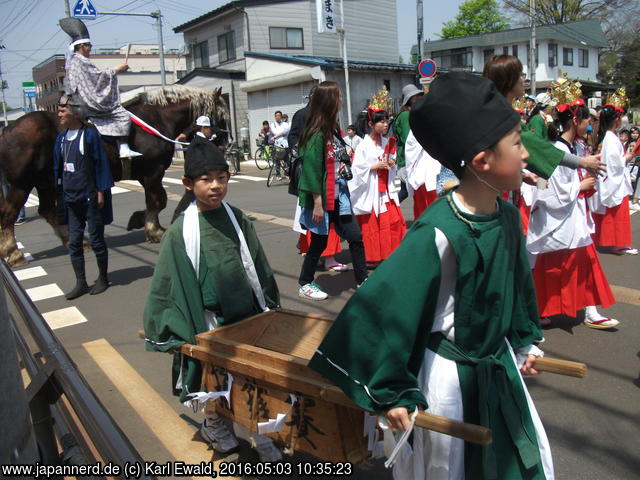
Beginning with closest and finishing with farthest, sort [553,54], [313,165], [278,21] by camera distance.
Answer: [313,165] < [278,21] < [553,54]

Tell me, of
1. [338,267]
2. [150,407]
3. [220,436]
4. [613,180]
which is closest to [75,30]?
[338,267]

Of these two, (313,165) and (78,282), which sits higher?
(313,165)

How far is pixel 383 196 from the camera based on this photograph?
20.0 feet

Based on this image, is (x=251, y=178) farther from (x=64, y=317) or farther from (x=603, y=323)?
(x=603, y=323)

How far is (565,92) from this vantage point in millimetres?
4305

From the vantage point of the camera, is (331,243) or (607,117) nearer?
(607,117)

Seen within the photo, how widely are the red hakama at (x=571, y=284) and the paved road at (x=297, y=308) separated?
0.22m

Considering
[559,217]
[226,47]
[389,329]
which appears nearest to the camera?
[389,329]

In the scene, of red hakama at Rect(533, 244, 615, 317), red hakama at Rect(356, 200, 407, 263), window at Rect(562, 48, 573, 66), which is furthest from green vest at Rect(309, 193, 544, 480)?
window at Rect(562, 48, 573, 66)

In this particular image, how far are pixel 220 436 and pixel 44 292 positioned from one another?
416cm

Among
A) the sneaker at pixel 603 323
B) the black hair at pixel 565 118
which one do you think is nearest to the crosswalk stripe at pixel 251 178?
the black hair at pixel 565 118

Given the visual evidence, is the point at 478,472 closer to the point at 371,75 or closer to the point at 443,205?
the point at 443,205

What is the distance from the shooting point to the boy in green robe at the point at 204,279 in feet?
8.21

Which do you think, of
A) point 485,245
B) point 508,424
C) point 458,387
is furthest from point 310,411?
point 485,245
